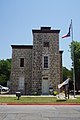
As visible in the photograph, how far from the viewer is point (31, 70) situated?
37.8m

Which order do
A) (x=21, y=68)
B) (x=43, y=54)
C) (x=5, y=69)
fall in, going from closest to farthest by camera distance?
(x=43, y=54) < (x=21, y=68) < (x=5, y=69)

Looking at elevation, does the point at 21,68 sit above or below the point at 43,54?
below

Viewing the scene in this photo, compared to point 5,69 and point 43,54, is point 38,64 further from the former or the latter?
point 5,69

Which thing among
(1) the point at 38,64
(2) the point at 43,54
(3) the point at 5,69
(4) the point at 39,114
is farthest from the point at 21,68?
(3) the point at 5,69

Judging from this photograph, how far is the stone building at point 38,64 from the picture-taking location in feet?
119

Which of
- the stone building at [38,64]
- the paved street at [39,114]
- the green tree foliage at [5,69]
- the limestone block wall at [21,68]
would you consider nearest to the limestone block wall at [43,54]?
the stone building at [38,64]

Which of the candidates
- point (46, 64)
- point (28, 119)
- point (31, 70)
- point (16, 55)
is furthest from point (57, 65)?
point (28, 119)

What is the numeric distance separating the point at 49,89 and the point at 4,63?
45311 mm

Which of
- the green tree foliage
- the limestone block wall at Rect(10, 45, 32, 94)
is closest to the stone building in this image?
the limestone block wall at Rect(10, 45, 32, 94)

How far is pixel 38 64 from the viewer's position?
1443 inches

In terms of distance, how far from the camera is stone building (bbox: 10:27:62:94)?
3631 centimetres

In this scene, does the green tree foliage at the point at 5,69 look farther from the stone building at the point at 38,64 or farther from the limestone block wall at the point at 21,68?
the stone building at the point at 38,64

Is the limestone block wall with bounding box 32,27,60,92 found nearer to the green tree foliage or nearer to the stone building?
the stone building

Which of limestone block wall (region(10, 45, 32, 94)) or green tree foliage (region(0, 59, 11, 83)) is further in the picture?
green tree foliage (region(0, 59, 11, 83))
